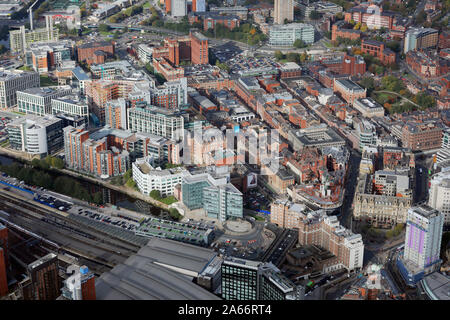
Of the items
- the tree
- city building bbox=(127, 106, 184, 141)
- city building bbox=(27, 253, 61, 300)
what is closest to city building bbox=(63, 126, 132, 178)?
city building bbox=(127, 106, 184, 141)

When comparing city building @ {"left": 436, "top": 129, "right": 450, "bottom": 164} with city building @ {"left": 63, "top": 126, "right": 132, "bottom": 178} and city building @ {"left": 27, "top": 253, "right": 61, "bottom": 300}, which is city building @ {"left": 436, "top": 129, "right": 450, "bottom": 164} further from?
city building @ {"left": 27, "top": 253, "right": 61, "bottom": 300}

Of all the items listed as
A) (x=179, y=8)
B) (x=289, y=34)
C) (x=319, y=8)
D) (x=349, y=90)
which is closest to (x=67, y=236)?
(x=349, y=90)

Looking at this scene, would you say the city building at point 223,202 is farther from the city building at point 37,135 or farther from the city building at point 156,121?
the city building at point 37,135

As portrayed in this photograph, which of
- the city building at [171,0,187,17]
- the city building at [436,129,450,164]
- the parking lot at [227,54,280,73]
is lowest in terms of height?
the city building at [436,129,450,164]

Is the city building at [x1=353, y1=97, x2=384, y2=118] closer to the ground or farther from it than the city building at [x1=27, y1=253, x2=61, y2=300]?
farther from it

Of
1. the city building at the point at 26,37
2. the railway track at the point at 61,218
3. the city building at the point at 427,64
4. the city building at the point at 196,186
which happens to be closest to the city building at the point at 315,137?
the city building at the point at 196,186

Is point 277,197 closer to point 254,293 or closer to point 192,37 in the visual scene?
point 254,293
